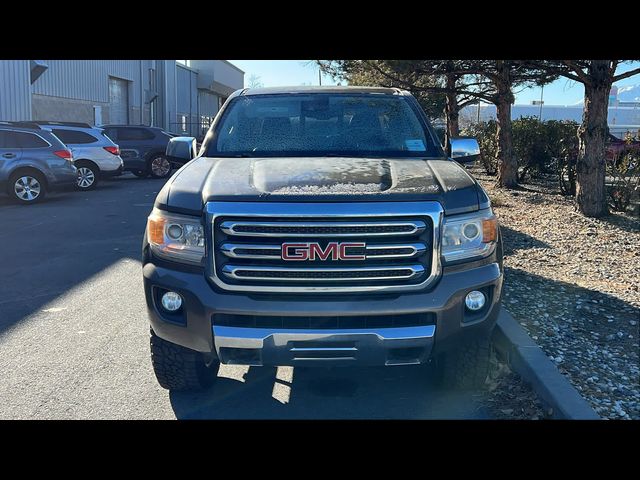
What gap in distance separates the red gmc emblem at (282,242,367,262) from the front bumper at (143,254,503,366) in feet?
0.69

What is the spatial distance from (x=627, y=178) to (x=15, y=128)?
12395 millimetres

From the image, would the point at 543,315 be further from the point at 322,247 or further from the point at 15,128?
the point at 15,128

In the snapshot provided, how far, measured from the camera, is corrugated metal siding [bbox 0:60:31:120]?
72.1ft

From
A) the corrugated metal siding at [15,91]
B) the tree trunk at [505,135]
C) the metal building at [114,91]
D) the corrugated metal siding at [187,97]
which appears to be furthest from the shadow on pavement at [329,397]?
the corrugated metal siding at [187,97]

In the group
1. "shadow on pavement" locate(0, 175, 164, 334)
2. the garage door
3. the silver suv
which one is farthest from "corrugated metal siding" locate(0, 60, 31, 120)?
the garage door

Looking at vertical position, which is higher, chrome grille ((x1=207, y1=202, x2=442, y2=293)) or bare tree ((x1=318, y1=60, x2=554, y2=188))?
bare tree ((x1=318, y1=60, x2=554, y2=188))

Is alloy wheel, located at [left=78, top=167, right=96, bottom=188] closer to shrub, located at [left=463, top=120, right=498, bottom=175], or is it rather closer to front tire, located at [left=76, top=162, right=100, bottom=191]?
front tire, located at [left=76, top=162, right=100, bottom=191]

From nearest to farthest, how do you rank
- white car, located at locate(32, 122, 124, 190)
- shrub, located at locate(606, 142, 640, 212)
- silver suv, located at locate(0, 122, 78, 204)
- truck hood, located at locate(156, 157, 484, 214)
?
truck hood, located at locate(156, 157, 484, 214), shrub, located at locate(606, 142, 640, 212), silver suv, located at locate(0, 122, 78, 204), white car, located at locate(32, 122, 124, 190)

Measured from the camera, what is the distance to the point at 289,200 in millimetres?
3416

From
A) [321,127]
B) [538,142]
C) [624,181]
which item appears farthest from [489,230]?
[538,142]

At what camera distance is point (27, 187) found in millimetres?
14086

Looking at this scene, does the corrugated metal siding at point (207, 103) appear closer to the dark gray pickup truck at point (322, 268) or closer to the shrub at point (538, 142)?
the shrub at point (538, 142)

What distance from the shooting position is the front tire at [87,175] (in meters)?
17.1

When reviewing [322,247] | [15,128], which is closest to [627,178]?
[322,247]
